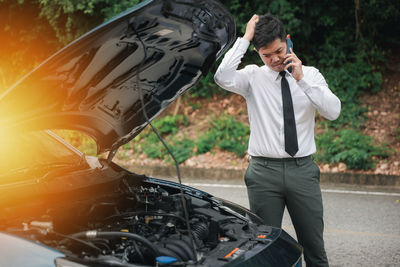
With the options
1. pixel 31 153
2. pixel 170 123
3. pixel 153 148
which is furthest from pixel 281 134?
pixel 170 123

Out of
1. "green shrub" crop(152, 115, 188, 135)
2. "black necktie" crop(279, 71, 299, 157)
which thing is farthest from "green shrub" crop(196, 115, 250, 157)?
"black necktie" crop(279, 71, 299, 157)

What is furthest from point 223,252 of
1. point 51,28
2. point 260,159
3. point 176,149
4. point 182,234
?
point 51,28

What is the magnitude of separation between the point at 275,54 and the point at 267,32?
0.53 ft

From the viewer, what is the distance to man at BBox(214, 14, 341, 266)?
117 inches

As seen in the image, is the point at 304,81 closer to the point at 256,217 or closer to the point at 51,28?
the point at 256,217

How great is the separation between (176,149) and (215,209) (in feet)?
23.5

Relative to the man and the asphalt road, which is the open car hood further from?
the asphalt road

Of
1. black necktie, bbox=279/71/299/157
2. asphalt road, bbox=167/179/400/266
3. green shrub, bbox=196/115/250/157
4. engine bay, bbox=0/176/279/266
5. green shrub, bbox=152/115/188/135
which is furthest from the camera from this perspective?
green shrub, bbox=152/115/188/135

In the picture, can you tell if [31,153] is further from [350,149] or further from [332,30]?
[332,30]

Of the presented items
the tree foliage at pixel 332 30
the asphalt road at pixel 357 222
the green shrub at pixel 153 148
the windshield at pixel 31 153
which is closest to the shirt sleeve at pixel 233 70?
the windshield at pixel 31 153

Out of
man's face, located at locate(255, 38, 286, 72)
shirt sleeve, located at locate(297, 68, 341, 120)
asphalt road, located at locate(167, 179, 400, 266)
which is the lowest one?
asphalt road, located at locate(167, 179, 400, 266)

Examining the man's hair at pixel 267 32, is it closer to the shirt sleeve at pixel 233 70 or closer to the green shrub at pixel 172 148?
the shirt sleeve at pixel 233 70

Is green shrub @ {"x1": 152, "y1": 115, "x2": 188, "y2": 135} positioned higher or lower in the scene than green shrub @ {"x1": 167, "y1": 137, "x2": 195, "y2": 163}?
higher

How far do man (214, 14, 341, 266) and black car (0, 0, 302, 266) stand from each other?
223 millimetres
